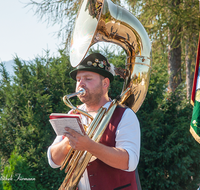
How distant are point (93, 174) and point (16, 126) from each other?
7.11 ft

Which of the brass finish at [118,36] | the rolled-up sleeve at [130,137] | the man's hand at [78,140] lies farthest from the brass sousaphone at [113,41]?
the man's hand at [78,140]

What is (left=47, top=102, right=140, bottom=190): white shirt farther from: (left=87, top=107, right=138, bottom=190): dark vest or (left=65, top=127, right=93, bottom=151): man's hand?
(left=65, top=127, right=93, bottom=151): man's hand

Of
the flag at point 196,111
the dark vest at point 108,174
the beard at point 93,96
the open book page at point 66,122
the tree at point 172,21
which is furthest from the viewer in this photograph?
the tree at point 172,21

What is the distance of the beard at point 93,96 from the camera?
1.70 metres

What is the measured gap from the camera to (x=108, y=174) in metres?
1.60

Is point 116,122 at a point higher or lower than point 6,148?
higher

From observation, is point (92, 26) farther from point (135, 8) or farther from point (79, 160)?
point (135, 8)

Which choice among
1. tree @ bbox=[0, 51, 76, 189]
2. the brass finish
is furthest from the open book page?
tree @ bbox=[0, 51, 76, 189]

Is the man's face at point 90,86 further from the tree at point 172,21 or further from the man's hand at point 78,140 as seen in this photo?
the tree at point 172,21

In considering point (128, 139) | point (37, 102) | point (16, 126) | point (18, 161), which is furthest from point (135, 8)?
point (128, 139)

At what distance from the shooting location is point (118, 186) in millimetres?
1587

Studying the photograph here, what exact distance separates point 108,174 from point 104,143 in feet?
0.69

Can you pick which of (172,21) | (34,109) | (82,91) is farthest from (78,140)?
(172,21)

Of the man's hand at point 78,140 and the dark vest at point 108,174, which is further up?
the man's hand at point 78,140
